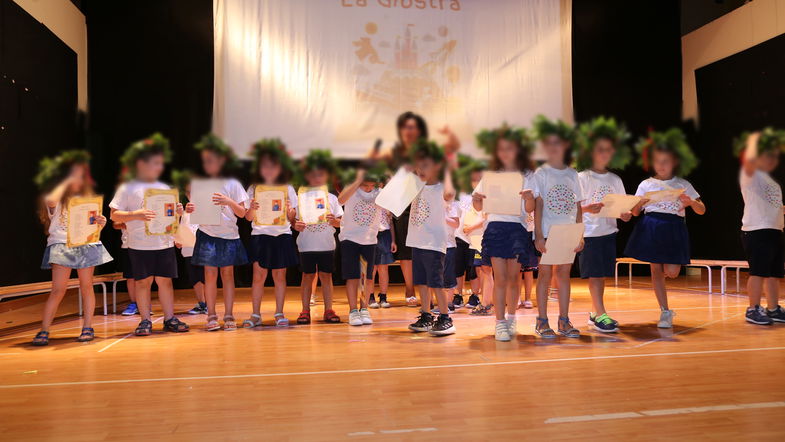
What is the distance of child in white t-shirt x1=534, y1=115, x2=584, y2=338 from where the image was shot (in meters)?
3.98

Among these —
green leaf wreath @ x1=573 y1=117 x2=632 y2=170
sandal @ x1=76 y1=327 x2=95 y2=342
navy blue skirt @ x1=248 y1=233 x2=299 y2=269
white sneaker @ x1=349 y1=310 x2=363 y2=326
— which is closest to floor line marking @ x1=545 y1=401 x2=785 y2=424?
green leaf wreath @ x1=573 y1=117 x2=632 y2=170

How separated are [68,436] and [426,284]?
2.54 metres

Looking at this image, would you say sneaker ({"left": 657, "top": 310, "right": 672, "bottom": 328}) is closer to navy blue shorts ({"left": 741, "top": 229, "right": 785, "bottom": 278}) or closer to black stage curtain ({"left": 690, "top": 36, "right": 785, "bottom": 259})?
navy blue shorts ({"left": 741, "top": 229, "right": 785, "bottom": 278})

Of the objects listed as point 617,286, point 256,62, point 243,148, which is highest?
point 256,62

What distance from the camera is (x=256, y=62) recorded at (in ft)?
26.8

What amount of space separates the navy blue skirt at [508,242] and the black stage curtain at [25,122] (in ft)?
17.4

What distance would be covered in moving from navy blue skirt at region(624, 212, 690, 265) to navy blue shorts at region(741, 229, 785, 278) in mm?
617

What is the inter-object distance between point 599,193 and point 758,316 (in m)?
1.59

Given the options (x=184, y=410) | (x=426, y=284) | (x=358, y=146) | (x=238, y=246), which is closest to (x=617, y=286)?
(x=358, y=146)

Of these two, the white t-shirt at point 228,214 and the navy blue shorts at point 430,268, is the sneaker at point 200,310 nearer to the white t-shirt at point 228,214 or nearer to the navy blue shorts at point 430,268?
the white t-shirt at point 228,214

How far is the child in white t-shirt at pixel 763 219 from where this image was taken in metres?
4.46

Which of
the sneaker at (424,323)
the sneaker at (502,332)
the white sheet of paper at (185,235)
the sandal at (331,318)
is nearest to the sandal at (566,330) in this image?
the sneaker at (502,332)

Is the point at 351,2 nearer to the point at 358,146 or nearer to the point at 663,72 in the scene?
the point at 358,146

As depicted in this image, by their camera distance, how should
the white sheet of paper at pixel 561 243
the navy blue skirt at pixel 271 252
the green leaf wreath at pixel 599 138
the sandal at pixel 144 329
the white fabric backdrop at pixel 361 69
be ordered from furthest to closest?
1. the white fabric backdrop at pixel 361 69
2. the navy blue skirt at pixel 271 252
3. the sandal at pixel 144 329
4. the green leaf wreath at pixel 599 138
5. the white sheet of paper at pixel 561 243
